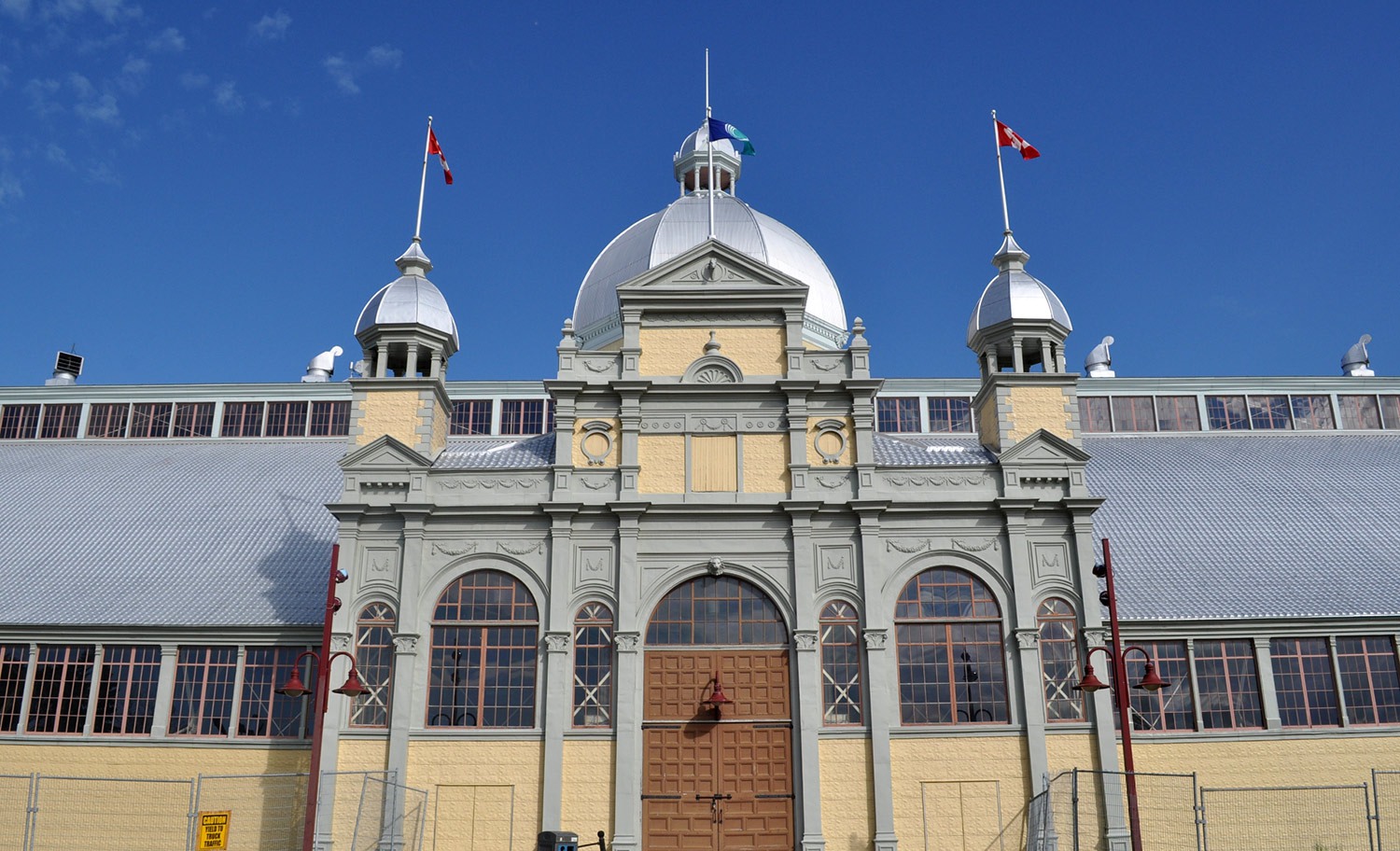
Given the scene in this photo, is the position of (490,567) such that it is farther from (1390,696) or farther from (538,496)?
(1390,696)

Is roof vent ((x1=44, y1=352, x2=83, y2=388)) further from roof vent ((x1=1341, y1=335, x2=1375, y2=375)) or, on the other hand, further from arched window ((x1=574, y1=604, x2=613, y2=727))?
roof vent ((x1=1341, y1=335, x2=1375, y2=375))

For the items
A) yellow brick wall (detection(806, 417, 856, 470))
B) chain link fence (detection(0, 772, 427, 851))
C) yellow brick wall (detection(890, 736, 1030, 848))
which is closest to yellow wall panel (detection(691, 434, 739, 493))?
yellow brick wall (detection(806, 417, 856, 470))

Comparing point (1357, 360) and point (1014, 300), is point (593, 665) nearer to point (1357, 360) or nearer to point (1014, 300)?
point (1014, 300)

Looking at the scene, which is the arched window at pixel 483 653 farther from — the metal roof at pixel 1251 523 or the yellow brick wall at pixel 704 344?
the metal roof at pixel 1251 523

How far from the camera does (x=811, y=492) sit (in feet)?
101

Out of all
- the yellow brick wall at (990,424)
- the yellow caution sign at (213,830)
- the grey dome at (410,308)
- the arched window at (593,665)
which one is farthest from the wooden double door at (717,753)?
the grey dome at (410,308)

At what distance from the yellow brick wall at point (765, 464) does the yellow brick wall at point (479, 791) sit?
27.7 feet

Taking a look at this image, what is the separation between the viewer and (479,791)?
28.8 meters

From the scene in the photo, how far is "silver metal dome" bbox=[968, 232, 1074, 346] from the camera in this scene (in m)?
33.6

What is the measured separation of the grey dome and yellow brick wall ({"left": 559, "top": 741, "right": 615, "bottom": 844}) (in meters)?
12.3

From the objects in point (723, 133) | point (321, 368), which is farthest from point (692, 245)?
point (321, 368)

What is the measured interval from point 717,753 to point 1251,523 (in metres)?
18.8

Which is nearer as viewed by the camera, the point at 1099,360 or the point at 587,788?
the point at 587,788

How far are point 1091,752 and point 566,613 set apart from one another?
→ 13.1 m
